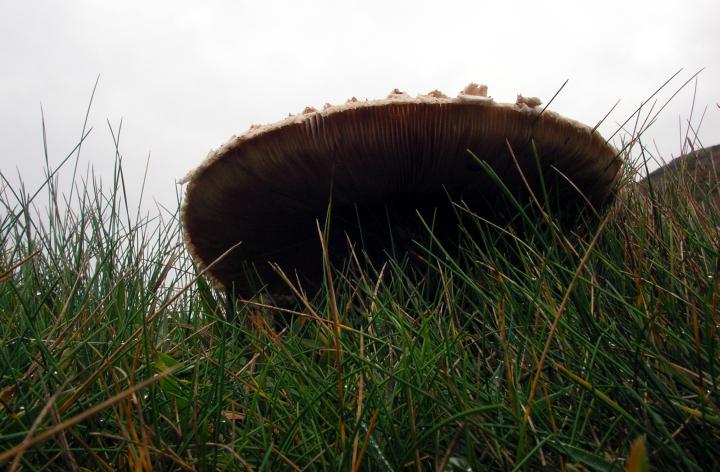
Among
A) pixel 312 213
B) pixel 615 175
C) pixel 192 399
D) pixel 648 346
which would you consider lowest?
pixel 192 399

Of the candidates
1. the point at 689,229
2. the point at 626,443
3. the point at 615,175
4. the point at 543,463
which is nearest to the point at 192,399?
the point at 543,463

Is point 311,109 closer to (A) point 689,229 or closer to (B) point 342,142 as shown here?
(B) point 342,142

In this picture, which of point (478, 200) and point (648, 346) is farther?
point (478, 200)

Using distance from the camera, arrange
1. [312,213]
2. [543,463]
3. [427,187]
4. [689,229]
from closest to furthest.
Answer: [543,463] < [689,229] < [427,187] < [312,213]

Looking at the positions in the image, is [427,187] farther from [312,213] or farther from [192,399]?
[192,399]

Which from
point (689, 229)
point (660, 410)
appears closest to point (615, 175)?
point (689, 229)

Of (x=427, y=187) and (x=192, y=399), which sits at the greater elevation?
(x=427, y=187)

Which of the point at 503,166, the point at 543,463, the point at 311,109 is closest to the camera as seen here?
the point at 543,463
